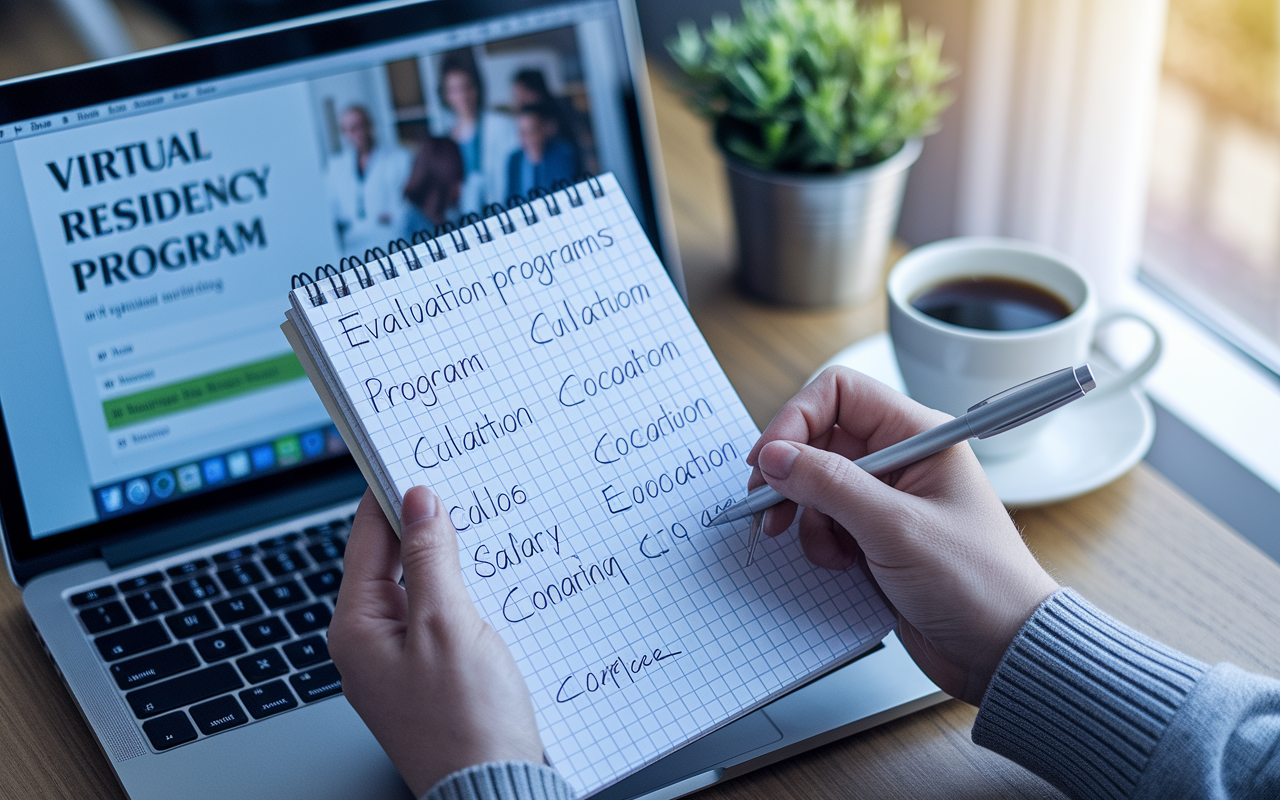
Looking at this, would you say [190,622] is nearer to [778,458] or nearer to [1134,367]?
[778,458]

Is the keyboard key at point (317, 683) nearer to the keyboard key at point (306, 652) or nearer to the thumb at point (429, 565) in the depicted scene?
the keyboard key at point (306, 652)

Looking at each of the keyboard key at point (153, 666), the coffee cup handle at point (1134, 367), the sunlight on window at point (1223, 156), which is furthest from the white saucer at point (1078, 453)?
the sunlight on window at point (1223, 156)

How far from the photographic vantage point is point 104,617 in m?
0.63

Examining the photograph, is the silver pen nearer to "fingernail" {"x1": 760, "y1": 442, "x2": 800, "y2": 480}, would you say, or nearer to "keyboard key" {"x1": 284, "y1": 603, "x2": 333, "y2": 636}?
"fingernail" {"x1": 760, "y1": 442, "x2": 800, "y2": 480}

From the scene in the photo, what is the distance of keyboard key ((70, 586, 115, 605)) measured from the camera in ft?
2.10

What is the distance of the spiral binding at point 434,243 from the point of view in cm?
51

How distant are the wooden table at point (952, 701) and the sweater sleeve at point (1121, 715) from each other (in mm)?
50

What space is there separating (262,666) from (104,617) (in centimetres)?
11

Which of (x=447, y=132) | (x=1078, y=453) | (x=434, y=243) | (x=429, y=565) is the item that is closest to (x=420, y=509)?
(x=429, y=565)

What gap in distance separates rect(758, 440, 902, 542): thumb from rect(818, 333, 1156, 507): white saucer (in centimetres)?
18

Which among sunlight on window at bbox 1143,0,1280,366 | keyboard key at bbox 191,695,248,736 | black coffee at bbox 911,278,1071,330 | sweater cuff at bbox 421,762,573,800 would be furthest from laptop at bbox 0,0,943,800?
sunlight on window at bbox 1143,0,1280,366

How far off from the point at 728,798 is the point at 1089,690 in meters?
0.19

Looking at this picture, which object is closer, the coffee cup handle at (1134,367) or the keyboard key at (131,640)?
the keyboard key at (131,640)

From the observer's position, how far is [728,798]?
55cm
